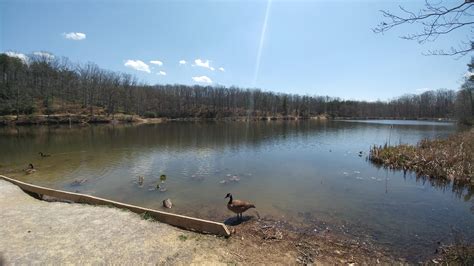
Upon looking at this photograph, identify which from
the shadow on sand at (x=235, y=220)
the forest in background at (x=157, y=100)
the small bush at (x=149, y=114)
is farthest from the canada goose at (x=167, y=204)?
the small bush at (x=149, y=114)

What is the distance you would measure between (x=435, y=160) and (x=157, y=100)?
307ft

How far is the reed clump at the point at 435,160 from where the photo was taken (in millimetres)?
15898

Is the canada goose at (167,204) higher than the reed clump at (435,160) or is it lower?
lower

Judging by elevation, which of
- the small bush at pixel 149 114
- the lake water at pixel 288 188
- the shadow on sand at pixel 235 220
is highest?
the small bush at pixel 149 114

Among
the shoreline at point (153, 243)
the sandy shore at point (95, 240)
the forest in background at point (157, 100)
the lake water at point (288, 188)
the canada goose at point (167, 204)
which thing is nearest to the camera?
the sandy shore at point (95, 240)

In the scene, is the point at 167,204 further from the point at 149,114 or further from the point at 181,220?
the point at 149,114

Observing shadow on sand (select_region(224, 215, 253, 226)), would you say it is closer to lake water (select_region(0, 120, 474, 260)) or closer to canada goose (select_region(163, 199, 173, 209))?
lake water (select_region(0, 120, 474, 260))

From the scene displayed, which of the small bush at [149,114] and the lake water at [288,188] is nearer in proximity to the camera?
the lake water at [288,188]

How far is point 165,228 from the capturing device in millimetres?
7734

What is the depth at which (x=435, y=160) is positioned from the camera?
59.8 feet

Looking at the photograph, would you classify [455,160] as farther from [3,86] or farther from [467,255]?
[3,86]

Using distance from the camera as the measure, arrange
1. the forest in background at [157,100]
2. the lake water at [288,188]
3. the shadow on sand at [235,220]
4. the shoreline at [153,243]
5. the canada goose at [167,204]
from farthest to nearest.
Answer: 1. the forest in background at [157,100]
2. the canada goose at [167,204]
3. the lake water at [288,188]
4. the shadow on sand at [235,220]
5. the shoreline at [153,243]

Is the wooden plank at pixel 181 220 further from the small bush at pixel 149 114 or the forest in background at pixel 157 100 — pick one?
the small bush at pixel 149 114

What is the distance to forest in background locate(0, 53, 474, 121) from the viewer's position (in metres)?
72.8
